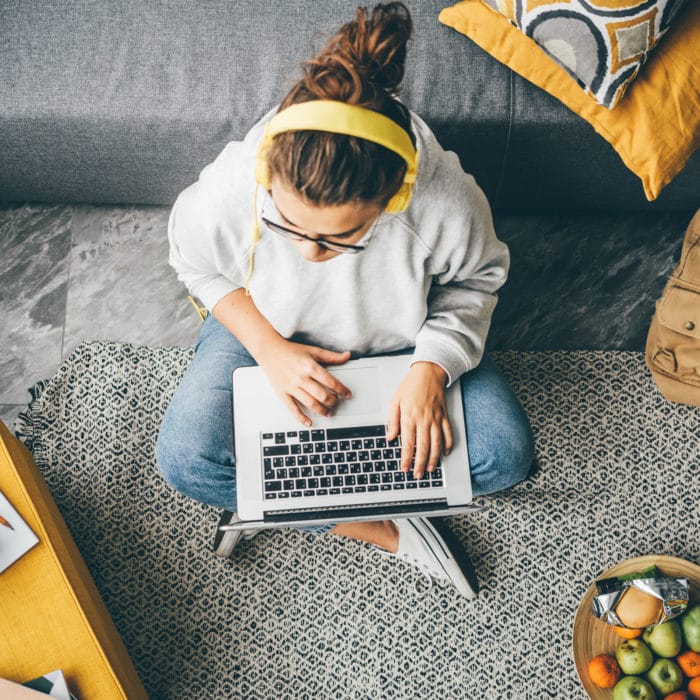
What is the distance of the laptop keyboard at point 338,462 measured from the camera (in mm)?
1181

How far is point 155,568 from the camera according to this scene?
1.51 m

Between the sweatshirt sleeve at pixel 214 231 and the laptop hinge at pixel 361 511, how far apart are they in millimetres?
388

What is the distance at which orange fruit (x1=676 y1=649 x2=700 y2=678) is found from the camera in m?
1.27

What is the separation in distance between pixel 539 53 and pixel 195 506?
1.17 metres

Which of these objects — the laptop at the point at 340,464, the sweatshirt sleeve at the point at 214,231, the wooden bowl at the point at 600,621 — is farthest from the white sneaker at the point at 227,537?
the wooden bowl at the point at 600,621

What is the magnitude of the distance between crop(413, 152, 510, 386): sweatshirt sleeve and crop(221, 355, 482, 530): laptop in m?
0.08

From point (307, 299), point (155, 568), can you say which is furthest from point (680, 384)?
point (155, 568)

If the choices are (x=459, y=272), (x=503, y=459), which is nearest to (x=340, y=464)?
(x=503, y=459)

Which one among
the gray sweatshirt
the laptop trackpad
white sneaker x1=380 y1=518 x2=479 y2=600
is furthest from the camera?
white sneaker x1=380 y1=518 x2=479 y2=600

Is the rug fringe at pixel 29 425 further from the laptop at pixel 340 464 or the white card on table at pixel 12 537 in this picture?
the laptop at pixel 340 464

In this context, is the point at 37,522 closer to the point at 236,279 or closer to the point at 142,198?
the point at 236,279

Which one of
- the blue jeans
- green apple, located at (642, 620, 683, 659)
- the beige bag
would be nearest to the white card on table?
the blue jeans

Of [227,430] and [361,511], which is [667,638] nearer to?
[361,511]

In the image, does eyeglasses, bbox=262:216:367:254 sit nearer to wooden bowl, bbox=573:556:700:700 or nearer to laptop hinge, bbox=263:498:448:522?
laptop hinge, bbox=263:498:448:522
